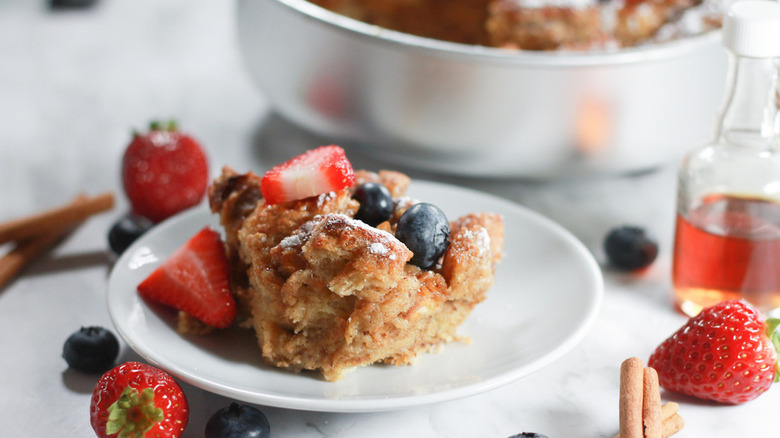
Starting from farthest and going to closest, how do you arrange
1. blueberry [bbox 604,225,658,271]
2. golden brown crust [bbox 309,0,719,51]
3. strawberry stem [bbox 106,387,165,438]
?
1. golden brown crust [bbox 309,0,719,51]
2. blueberry [bbox 604,225,658,271]
3. strawberry stem [bbox 106,387,165,438]

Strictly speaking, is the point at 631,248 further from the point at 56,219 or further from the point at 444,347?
the point at 56,219

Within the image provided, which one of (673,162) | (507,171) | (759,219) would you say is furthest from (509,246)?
(673,162)

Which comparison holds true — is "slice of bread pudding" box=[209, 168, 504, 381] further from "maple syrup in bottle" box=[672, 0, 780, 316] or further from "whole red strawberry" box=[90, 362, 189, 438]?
"maple syrup in bottle" box=[672, 0, 780, 316]

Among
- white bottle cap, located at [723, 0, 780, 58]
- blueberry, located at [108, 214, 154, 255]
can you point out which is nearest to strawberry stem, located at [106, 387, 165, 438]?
blueberry, located at [108, 214, 154, 255]

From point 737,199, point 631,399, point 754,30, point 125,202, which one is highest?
point 754,30

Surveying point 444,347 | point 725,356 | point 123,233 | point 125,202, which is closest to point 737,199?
point 725,356

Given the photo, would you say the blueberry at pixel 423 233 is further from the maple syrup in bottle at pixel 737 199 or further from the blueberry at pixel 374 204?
the maple syrup in bottle at pixel 737 199
